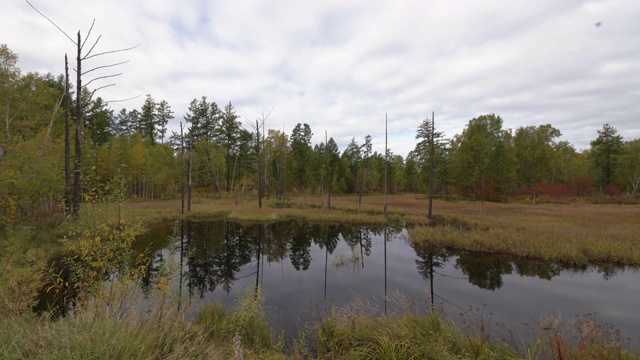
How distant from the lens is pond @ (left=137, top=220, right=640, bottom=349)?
29.1 ft

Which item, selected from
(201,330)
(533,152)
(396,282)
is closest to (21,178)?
(201,330)

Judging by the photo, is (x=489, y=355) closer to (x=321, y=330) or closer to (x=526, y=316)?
(x=321, y=330)

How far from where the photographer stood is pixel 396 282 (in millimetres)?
12188

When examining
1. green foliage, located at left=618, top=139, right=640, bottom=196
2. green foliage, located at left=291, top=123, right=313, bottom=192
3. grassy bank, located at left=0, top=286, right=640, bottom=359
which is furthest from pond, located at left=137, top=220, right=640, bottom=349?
green foliage, located at left=618, top=139, right=640, bottom=196

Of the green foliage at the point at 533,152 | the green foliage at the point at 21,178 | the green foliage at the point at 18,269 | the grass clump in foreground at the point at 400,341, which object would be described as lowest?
the grass clump in foreground at the point at 400,341

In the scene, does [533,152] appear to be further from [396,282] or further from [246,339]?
[246,339]

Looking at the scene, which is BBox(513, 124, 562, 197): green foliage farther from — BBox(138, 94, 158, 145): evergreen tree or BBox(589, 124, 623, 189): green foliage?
BBox(138, 94, 158, 145): evergreen tree

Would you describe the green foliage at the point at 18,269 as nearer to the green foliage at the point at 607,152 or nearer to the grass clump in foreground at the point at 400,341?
the grass clump in foreground at the point at 400,341

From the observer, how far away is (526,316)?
8.84 m

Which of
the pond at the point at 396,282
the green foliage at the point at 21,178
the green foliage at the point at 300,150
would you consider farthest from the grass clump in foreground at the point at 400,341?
the green foliage at the point at 300,150

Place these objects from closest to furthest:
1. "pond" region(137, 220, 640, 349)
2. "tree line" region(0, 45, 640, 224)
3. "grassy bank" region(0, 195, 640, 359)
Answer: "grassy bank" region(0, 195, 640, 359) < "pond" region(137, 220, 640, 349) < "tree line" region(0, 45, 640, 224)

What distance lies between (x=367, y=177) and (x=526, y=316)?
60269 millimetres

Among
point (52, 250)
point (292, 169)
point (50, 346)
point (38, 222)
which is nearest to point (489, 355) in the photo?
point (50, 346)

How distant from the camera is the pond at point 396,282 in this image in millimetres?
8875
